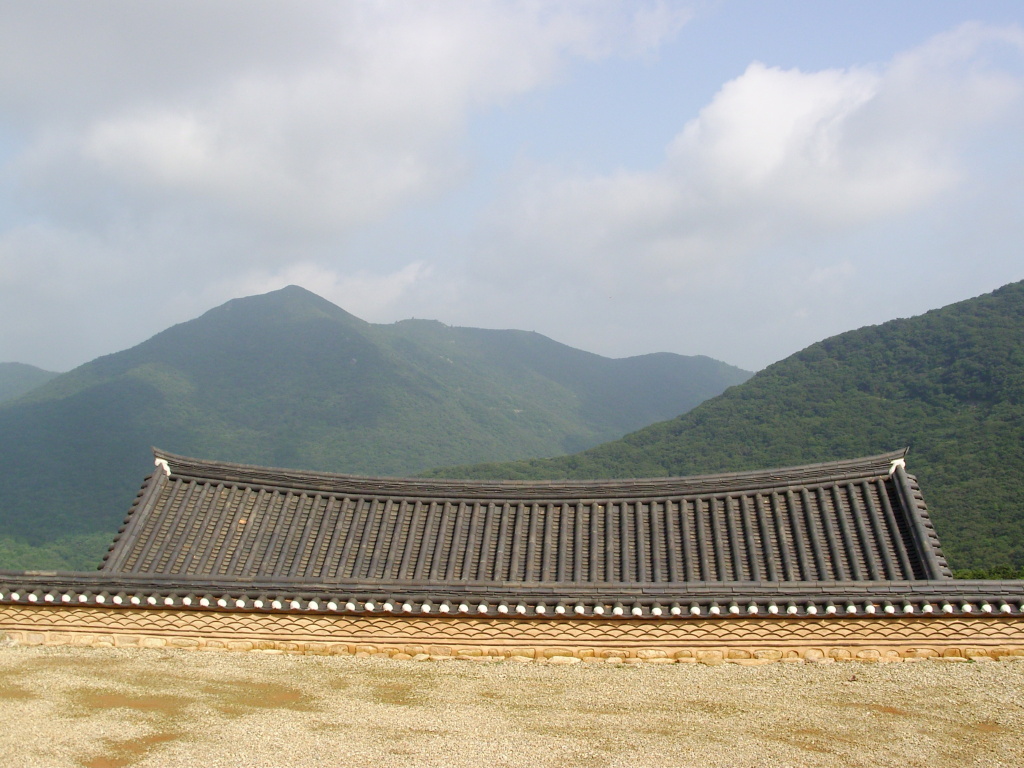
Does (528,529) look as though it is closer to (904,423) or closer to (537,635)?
(537,635)

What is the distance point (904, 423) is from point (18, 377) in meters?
104

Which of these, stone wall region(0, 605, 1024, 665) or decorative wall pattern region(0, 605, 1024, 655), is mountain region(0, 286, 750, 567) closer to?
decorative wall pattern region(0, 605, 1024, 655)

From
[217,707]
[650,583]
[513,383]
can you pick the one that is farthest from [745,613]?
[513,383]

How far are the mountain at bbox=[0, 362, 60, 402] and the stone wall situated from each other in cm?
9479

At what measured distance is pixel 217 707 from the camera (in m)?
7.63

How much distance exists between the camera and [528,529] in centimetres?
1095

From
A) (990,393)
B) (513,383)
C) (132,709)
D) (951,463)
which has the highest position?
(513,383)

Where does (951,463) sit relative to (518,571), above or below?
above

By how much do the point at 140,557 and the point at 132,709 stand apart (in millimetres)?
3350

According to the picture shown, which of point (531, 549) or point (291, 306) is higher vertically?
point (291, 306)

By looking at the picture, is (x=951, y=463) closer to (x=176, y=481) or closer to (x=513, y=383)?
(x=176, y=481)

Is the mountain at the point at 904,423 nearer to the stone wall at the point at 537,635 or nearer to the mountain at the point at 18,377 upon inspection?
the stone wall at the point at 537,635

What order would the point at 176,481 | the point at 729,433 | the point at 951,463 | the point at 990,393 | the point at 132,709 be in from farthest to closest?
the point at 729,433 < the point at 990,393 < the point at 951,463 < the point at 176,481 < the point at 132,709

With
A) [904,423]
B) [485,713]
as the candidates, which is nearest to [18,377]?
[904,423]
